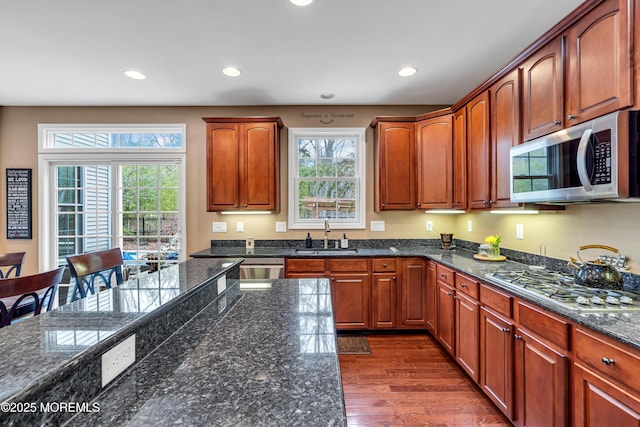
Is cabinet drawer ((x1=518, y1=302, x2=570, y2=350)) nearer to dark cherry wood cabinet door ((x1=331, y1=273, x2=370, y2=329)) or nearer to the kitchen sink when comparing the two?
dark cherry wood cabinet door ((x1=331, y1=273, x2=370, y2=329))

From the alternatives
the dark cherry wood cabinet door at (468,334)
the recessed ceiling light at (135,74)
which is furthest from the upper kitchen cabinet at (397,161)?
the recessed ceiling light at (135,74)

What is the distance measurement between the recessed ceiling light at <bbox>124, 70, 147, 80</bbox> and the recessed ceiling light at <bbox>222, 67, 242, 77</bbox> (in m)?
0.84

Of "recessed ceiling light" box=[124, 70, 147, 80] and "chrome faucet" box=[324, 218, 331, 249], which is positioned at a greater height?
"recessed ceiling light" box=[124, 70, 147, 80]

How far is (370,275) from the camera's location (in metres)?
3.14

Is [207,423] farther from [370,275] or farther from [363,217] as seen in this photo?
[363,217]

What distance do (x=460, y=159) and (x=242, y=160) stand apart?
7.80ft

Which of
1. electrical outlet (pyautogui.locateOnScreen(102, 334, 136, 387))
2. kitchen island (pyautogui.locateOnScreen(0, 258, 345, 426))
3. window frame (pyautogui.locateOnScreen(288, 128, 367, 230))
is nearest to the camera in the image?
kitchen island (pyautogui.locateOnScreen(0, 258, 345, 426))

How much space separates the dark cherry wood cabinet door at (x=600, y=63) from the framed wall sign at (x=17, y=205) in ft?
17.9

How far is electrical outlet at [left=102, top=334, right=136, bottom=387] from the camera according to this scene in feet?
2.42

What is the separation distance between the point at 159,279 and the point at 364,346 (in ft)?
7.30

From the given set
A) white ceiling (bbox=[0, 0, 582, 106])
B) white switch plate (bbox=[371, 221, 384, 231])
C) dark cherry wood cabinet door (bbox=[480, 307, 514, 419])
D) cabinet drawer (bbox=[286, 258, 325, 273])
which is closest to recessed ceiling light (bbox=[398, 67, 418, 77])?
white ceiling (bbox=[0, 0, 582, 106])

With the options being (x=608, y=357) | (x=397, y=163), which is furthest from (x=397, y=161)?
(x=608, y=357)

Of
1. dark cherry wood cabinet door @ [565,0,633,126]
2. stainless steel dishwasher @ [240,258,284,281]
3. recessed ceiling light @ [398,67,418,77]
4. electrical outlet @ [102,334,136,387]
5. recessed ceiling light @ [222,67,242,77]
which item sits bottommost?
stainless steel dishwasher @ [240,258,284,281]

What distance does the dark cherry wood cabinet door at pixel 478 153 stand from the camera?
2.51m
